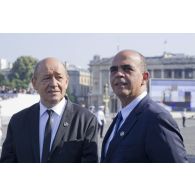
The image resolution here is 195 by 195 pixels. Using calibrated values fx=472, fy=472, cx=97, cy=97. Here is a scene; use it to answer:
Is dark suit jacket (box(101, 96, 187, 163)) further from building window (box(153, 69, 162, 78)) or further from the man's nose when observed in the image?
building window (box(153, 69, 162, 78))

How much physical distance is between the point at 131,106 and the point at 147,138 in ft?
0.95

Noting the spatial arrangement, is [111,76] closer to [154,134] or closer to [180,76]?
[154,134]

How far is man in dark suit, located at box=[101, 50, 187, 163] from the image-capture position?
7.40 ft

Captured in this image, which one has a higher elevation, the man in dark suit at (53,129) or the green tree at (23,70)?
the man in dark suit at (53,129)

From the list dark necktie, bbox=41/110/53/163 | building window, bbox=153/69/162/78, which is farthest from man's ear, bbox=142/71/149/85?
building window, bbox=153/69/162/78

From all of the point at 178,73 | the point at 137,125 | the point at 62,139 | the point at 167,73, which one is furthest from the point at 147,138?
the point at 167,73

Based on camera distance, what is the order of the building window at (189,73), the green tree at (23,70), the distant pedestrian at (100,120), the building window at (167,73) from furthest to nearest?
the building window at (167,73) → the building window at (189,73) → the green tree at (23,70) → the distant pedestrian at (100,120)

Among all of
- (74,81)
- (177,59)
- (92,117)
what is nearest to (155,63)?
(177,59)

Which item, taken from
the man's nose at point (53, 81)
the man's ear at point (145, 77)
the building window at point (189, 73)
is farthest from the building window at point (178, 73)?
the man's ear at point (145, 77)

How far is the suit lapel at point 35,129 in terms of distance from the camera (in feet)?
9.33

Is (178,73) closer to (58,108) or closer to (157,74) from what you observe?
(157,74)

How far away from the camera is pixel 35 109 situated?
9.88 feet

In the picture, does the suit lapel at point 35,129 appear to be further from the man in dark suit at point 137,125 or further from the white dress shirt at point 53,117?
the man in dark suit at point 137,125

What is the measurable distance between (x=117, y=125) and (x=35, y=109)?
639 millimetres
